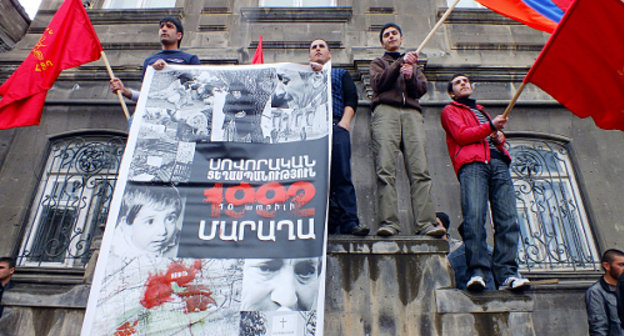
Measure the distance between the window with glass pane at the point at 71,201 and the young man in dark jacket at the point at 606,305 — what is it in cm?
526

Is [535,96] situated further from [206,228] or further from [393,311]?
[206,228]

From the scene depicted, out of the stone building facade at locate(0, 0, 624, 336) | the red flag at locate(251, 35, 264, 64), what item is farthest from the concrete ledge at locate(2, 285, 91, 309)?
the red flag at locate(251, 35, 264, 64)

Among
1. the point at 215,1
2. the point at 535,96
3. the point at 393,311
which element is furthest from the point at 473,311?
the point at 215,1

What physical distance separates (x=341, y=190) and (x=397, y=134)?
86 centimetres

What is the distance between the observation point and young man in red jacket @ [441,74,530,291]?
375 cm

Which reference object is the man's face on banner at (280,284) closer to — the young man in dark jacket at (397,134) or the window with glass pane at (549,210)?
the young man in dark jacket at (397,134)

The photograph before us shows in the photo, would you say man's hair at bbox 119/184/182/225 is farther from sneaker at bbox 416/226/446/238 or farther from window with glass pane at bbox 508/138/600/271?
window with glass pane at bbox 508/138/600/271

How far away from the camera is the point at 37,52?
5004 millimetres

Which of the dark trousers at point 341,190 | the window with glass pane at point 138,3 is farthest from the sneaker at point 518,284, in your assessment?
the window with glass pane at point 138,3

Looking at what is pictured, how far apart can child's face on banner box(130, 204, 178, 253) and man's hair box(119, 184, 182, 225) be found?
29 mm

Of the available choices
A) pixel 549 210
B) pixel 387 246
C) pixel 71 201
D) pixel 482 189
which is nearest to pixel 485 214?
pixel 482 189

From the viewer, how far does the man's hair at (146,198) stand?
12.1 feet

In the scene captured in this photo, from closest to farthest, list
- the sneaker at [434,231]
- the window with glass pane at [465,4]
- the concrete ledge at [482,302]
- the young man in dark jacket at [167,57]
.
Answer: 1. the concrete ledge at [482,302]
2. the sneaker at [434,231]
3. the young man in dark jacket at [167,57]
4. the window with glass pane at [465,4]

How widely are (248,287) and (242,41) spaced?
4.87m
